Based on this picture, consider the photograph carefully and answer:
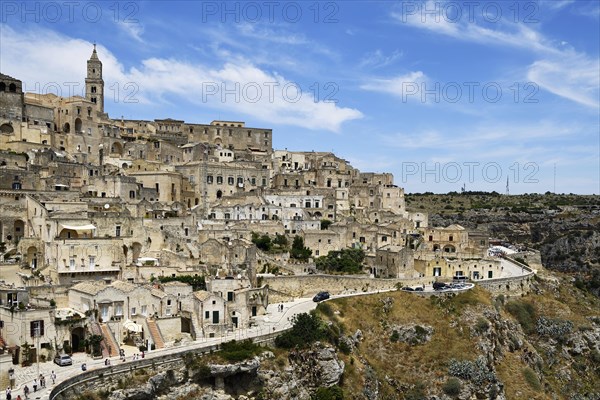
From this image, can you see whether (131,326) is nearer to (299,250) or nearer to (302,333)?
(302,333)

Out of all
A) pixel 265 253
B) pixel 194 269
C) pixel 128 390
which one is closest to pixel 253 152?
A: pixel 265 253

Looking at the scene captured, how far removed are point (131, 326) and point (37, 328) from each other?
539 cm

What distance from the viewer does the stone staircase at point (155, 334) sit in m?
35.1

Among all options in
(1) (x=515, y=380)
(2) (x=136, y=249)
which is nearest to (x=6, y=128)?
(2) (x=136, y=249)

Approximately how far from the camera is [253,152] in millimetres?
79500

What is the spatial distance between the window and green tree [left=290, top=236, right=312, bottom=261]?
2495 cm

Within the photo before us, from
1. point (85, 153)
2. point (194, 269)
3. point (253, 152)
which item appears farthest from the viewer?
point (253, 152)

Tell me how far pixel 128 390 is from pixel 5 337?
6862mm

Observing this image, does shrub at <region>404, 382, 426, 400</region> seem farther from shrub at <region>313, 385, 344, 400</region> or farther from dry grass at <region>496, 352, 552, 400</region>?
dry grass at <region>496, 352, 552, 400</region>

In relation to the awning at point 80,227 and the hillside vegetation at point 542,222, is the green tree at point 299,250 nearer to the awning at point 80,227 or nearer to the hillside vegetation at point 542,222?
the awning at point 80,227

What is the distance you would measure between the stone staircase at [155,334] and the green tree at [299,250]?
19.0 m

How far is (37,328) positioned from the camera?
31.1 meters

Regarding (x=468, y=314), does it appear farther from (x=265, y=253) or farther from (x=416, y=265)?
(x=265, y=253)

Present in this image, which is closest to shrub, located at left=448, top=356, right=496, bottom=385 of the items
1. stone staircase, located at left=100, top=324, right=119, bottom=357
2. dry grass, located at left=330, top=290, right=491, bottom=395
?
dry grass, located at left=330, top=290, right=491, bottom=395
